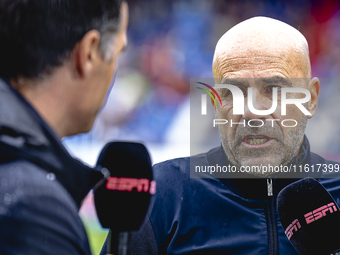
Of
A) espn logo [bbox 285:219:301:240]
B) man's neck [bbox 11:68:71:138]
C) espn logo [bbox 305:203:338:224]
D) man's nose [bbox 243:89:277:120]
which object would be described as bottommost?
espn logo [bbox 285:219:301:240]

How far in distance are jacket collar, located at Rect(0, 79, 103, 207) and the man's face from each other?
0.70 m

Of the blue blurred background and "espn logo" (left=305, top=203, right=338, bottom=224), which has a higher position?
the blue blurred background

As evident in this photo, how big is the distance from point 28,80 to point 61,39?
0.10 metres

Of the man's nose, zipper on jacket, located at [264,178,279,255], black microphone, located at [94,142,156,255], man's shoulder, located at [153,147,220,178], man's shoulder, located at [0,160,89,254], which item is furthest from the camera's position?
man's shoulder, located at [153,147,220,178]

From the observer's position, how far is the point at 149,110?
2.66 m

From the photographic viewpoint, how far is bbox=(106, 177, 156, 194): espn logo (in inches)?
31.6

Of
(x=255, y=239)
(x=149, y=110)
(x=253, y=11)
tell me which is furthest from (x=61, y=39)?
(x=149, y=110)

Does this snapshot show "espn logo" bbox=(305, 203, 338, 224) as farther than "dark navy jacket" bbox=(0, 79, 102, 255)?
→ Yes

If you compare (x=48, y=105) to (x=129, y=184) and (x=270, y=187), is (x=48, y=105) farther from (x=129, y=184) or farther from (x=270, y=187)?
(x=270, y=187)

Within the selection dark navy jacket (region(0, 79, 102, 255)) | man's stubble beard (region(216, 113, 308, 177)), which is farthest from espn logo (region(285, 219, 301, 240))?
dark navy jacket (region(0, 79, 102, 255))

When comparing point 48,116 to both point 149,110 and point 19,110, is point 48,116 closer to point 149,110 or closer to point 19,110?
point 19,110

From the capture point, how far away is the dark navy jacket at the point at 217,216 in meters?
1.13

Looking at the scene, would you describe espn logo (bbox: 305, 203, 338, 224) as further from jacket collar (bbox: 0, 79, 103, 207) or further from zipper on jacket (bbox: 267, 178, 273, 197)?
jacket collar (bbox: 0, 79, 103, 207)

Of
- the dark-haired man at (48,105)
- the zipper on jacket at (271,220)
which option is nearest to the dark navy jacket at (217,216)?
the zipper on jacket at (271,220)
